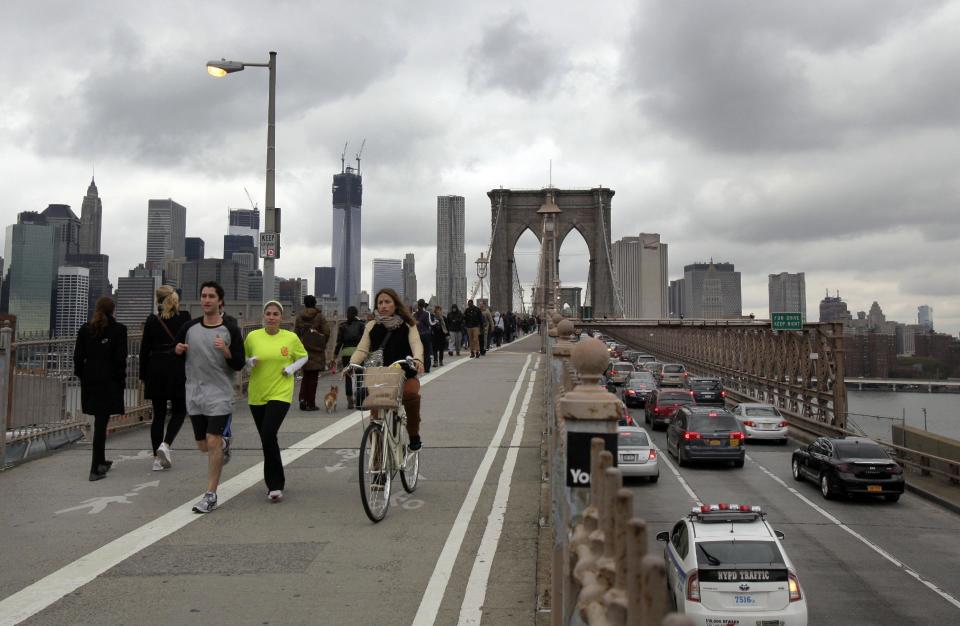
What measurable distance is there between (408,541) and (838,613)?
31.5 ft

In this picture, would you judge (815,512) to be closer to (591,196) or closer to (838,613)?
(838,613)

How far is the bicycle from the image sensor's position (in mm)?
5551

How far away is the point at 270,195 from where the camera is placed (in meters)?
14.2

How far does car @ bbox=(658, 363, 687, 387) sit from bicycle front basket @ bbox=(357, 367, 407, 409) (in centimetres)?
4723

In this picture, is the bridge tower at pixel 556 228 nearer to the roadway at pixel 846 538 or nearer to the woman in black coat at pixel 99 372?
the roadway at pixel 846 538

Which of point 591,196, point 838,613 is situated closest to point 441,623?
point 838,613

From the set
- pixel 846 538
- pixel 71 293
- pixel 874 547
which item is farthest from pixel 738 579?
pixel 71 293

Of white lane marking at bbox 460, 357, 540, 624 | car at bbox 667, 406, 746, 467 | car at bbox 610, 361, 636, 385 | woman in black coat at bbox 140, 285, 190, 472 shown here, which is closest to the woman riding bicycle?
white lane marking at bbox 460, 357, 540, 624

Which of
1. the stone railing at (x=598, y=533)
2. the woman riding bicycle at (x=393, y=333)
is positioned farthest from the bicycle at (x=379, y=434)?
the stone railing at (x=598, y=533)

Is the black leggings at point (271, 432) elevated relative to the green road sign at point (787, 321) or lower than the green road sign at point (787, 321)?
lower

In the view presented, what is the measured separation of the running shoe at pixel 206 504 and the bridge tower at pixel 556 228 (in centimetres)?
11755

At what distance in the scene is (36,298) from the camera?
9631 cm

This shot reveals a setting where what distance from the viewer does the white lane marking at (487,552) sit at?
4.11m

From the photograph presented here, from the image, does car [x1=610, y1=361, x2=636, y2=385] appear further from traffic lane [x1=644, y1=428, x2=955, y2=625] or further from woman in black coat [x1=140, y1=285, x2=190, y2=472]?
woman in black coat [x1=140, y1=285, x2=190, y2=472]
